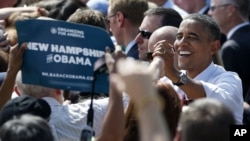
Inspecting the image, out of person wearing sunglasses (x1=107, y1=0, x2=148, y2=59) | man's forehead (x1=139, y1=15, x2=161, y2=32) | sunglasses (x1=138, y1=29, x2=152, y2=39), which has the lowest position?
person wearing sunglasses (x1=107, y1=0, x2=148, y2=59)

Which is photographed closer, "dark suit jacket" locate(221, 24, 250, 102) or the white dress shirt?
the white dress shirt

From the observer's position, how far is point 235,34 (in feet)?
35.4

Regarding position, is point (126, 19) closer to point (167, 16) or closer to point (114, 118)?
point (167, 16)

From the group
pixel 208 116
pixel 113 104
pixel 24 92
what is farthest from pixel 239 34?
pixel 208 116

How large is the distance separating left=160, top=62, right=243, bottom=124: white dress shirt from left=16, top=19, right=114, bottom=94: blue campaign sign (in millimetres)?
1136

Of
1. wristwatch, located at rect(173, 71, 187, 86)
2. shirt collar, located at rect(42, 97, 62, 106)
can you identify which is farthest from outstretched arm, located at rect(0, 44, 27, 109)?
wristwatch, located at rect(173, 71, 187, 86)

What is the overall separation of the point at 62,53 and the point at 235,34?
14.7 ft

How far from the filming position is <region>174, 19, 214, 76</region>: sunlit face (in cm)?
771

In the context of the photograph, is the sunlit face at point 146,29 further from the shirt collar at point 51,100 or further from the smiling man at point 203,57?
the shirt collar at point 51,100

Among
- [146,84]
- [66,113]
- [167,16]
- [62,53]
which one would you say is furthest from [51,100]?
[146,84]

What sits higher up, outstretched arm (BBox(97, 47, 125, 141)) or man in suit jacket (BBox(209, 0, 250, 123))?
outstretched arm (BBox(97, 47, 125, 141))

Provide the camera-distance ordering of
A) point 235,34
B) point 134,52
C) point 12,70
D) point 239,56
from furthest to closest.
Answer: point 235,34
point 239,56
point 134,52
point 12,70

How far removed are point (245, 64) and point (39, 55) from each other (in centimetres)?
406

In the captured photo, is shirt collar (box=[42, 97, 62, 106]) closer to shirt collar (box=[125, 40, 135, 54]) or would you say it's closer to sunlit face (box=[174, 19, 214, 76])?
sunlit face (box=[174, 19, 214, 76])
